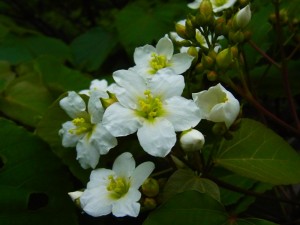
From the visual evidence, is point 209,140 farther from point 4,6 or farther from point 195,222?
point 4,6

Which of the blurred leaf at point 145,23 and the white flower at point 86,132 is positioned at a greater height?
the white flower at point 86,132

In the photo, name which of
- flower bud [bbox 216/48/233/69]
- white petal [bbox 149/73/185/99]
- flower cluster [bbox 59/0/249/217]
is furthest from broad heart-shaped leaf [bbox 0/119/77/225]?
flower bud [bbox 216/48/233/69]

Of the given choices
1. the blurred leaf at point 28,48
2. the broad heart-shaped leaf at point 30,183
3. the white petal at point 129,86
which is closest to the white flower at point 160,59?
the white petal at point 129,86

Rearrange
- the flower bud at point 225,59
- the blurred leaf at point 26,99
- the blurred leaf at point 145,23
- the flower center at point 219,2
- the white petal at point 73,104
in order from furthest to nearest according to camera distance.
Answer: the blurred leaf at point 145,23 < the blurred leaf at point 26,99 < the flower center at point 219,2 < the white petal at point 73,104 < the flower bud at point 225,59

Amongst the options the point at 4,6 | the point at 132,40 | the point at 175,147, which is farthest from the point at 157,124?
the point at 4,6

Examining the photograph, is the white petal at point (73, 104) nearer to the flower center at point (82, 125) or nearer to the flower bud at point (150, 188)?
the flower center at point (82, 125)

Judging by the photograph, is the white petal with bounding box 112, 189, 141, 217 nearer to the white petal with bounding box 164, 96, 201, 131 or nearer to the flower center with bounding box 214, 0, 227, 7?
the white petal with bounding box 164, 96, 201, 131
